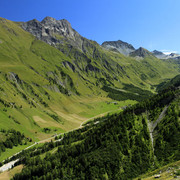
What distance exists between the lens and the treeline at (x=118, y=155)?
73312mm

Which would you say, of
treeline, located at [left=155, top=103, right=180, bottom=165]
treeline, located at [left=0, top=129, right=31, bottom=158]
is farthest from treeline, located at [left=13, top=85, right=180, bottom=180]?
treeline, located at [left=0, top=129, right=31, bottom=158]

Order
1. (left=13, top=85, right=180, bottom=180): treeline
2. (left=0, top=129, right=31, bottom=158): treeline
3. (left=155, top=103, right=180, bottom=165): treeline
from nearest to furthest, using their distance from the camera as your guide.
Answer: (left=155, top=103, right=180, bottom=165): treeline → (left=13, top=85, right=180, bottom=180): treeline → (left=0, top=129, right=31, bottom=158): treeline

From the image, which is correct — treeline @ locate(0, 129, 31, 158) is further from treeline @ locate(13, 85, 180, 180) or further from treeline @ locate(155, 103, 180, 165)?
treeline @ locate(155, 103, 180, 165)

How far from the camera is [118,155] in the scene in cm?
7844

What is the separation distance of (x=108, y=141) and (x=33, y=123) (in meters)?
114

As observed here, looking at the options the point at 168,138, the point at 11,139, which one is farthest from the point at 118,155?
the point at 11,139

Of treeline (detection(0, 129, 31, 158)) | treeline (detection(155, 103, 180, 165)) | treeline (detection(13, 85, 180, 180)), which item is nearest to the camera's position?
treeline (detection(155, 103, 180, 165))

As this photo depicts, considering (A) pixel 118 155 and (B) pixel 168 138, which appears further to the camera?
(B) pixel 168 138

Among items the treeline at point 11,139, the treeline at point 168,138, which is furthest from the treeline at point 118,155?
the treeline at point 11,139

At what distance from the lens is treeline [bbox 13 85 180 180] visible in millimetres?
73312

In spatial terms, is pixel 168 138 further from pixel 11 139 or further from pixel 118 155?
pixel 11 139

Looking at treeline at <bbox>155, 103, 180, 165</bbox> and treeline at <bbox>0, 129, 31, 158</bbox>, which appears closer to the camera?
treeline at <bbox>155, 103, 180, 165</bbox>

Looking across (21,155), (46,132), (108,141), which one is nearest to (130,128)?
(108,141)

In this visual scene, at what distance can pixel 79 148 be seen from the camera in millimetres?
99250
